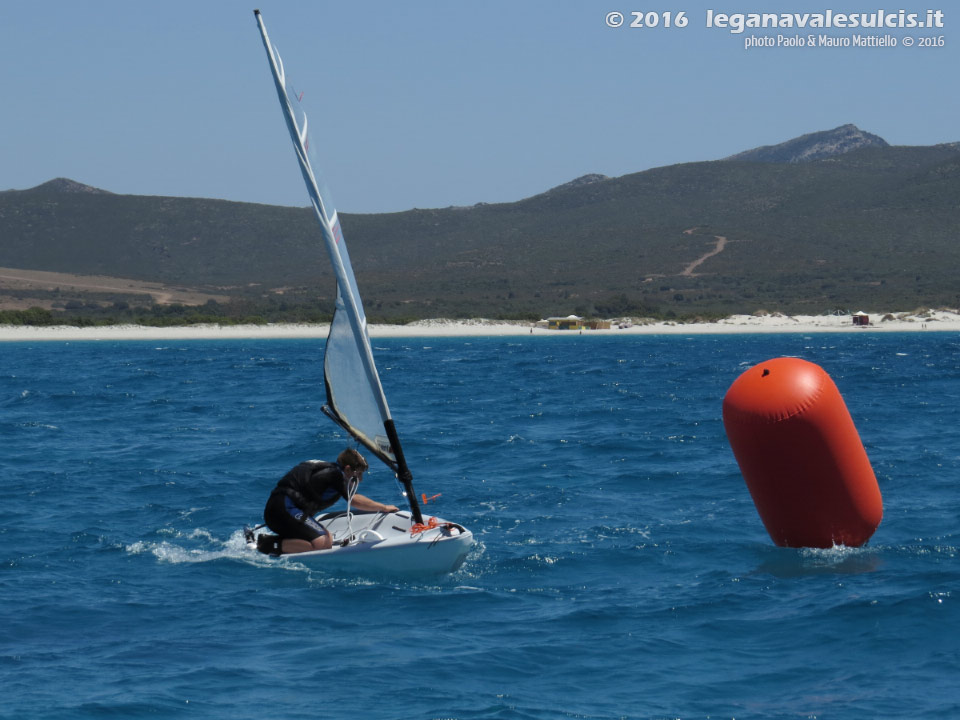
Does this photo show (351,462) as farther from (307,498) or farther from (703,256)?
(703,256)

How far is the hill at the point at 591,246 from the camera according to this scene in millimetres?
122250

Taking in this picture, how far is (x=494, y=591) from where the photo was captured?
12.0 meters

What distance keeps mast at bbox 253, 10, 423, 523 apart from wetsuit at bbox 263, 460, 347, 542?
740 mm

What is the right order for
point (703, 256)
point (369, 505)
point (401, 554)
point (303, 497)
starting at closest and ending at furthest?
1. point (401, 554)
2. point (303, 497)
3. point (369, 505)
4. point (703, 256)

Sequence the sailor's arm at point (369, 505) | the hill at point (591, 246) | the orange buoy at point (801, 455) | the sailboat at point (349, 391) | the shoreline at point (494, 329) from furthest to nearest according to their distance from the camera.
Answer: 1. the hill at point (591, 246)
2. the shoreline at point (494, 329)
3. the sailor's arm at point (369, 505)
4. the sailboat at point (349, 391)
5. the orange buoy at point (801, 455)

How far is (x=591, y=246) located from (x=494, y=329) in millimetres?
65008

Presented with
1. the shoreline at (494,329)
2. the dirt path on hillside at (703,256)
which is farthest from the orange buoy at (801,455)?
the dirt path on hillside at (703,256)

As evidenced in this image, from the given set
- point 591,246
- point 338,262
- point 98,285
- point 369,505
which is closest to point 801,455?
point 369,505

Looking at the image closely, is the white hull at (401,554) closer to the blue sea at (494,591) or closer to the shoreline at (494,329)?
the blue sea at (494,591)

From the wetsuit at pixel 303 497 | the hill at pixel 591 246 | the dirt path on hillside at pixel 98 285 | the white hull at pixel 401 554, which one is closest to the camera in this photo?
the white hull at pixel 401 554

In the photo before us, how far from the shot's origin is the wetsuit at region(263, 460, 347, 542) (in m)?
12.5

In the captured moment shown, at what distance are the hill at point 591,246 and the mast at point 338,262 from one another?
8888 cm

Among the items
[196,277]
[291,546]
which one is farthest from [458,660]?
[196,277]

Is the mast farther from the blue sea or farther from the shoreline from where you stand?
the shoreline
